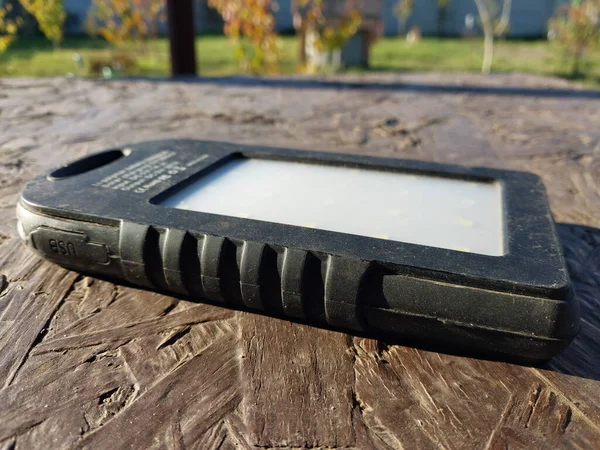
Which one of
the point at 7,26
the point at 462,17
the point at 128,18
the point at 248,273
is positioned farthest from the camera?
the point at 462,17

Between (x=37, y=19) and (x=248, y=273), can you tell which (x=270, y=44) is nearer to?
(x=37, y=19)

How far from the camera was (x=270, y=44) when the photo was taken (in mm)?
6184

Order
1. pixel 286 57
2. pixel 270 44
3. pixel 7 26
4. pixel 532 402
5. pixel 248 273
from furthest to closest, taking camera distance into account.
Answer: pixel 286 57, pixel 270 44, pixel 7 26, pixel 248 273, pixel 532 402

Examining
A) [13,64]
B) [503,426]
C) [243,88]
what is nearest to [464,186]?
[503,426]

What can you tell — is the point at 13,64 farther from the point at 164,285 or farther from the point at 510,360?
the point at 510,360

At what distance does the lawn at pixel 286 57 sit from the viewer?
249 inches

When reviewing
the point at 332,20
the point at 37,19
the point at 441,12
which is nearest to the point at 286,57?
the point at 332,20

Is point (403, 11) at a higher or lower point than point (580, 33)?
higher

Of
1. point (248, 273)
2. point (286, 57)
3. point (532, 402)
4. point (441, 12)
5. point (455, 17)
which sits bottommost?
point (286, 57)

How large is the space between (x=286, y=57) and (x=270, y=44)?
269 centimetres

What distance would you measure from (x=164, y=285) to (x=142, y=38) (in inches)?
305

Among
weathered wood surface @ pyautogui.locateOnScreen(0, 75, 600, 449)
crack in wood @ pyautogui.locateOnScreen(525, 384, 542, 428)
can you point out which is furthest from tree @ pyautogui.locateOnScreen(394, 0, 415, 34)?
crack in wood @ pyautogui.locateOnScreen(525, 384, 542, 428)

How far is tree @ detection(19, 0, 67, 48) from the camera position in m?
6.00

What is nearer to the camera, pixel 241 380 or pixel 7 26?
pixel 241 380
